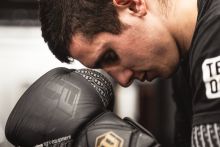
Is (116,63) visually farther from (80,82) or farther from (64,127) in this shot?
(64,127)

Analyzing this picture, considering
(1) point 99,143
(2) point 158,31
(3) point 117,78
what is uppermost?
(2) point 158,31

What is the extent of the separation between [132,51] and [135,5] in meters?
0.13

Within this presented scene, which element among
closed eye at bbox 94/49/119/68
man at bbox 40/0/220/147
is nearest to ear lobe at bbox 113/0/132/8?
man at bbox 40/0/220/147

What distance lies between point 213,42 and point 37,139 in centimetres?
55

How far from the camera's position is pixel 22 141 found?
3.76ft

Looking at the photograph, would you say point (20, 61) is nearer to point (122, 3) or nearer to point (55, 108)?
point (55, 108)

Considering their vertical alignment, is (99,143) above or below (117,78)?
below

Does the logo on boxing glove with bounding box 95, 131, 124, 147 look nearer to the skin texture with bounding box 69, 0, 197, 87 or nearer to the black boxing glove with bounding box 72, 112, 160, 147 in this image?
the black boxing glove with bounding box 72, 112, 160, 147

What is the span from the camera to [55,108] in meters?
1.13

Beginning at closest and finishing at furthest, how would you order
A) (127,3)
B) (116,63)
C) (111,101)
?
(127,3)
(116,63)
(111,101)

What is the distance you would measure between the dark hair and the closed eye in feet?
0.23

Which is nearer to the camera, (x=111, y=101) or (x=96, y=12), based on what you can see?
(x=96, y=12)

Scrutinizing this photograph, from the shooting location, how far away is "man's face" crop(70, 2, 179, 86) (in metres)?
1.08

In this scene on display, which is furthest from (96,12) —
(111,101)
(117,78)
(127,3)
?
(111,101)
